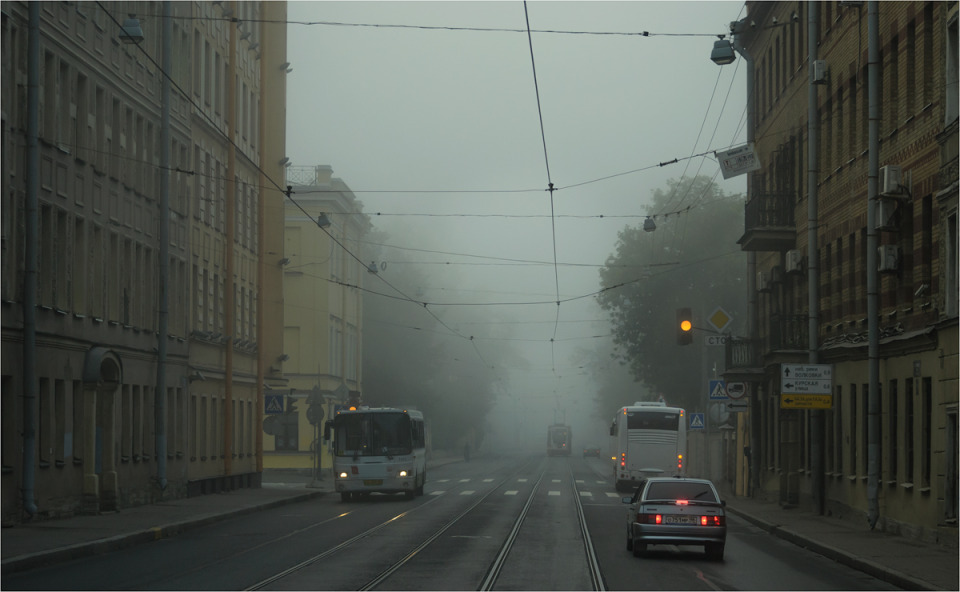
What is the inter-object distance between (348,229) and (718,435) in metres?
27.8

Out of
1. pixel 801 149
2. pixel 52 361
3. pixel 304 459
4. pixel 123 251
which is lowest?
pixel 304 459

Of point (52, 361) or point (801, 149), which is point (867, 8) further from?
point (52, 361)

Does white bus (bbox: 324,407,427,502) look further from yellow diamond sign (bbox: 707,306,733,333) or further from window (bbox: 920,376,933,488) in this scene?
window (bbox: 920,376,933,488)

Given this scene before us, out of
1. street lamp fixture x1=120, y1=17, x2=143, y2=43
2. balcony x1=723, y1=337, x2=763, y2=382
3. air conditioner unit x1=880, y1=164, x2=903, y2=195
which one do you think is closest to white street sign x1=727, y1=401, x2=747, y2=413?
balcony x1=723, y1=337, x2=763, y2=382

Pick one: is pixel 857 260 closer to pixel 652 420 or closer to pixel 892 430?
pixel 892 430

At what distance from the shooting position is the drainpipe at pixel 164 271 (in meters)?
36.4

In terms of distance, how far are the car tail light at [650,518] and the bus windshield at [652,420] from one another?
95.3 feet

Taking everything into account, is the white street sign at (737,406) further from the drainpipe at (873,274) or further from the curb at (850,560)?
the drainpipe at (873,274)

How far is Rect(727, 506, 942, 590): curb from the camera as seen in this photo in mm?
17469

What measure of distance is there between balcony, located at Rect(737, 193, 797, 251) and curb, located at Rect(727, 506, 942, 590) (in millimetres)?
10233

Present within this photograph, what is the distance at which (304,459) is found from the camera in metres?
66.6

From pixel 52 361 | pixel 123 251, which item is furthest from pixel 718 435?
pixel 52 361

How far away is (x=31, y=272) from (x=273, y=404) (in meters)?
16.1

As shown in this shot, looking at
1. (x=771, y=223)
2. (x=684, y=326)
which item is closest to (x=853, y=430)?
(x=684, y=326)
